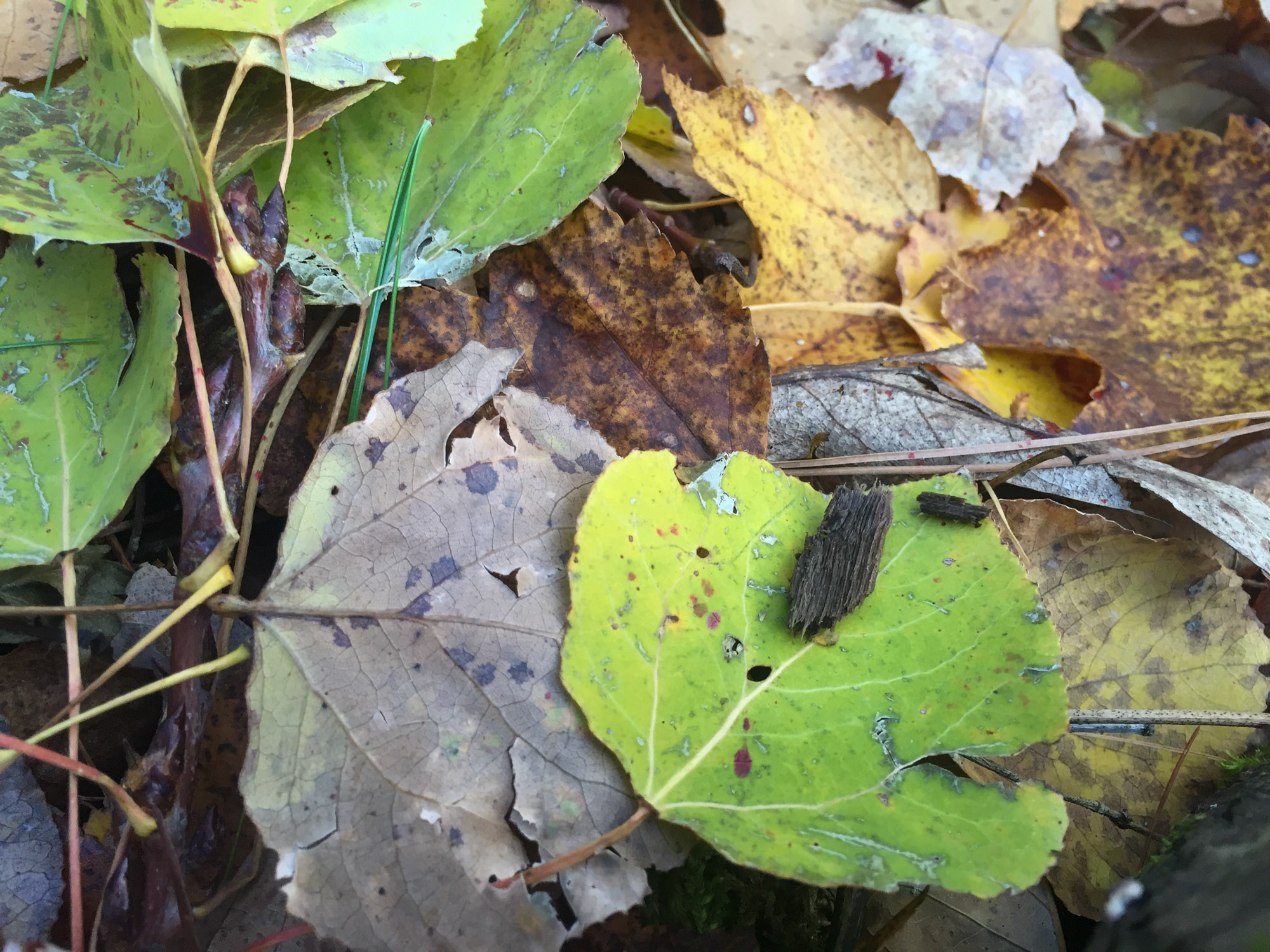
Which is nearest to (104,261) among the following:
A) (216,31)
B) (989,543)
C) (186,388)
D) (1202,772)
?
(186,388)

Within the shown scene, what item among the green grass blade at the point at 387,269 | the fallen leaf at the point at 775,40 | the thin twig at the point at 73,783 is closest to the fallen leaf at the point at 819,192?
the fallen leaf at the point at 775,40

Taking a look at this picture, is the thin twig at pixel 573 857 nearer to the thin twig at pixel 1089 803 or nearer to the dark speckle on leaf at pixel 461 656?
the dark speckle on leaf at pixel 461 656

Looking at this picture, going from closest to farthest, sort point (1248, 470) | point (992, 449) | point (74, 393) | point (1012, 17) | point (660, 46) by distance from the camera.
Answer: point (74, 393)
point (992, 449)
point (1248, 470)
point (660, 46)
point (1012, 17)

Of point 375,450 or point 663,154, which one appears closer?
point 375,450

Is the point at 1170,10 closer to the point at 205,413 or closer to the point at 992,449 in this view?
the point at 992,449

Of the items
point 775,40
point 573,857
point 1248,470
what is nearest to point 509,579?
point 573,857

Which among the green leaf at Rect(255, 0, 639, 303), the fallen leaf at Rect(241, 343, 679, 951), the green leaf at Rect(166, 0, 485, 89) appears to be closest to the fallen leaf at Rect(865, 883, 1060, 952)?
the fallen leaf at Rect(241, 343, 679, 951)
